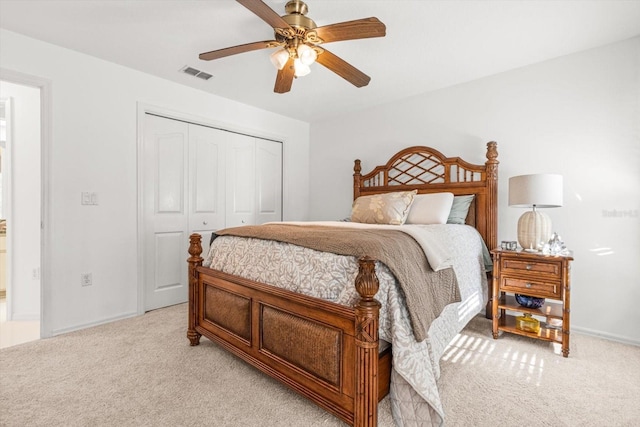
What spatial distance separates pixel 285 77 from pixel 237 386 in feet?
7.06

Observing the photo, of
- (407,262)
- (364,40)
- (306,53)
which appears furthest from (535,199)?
(306,53)

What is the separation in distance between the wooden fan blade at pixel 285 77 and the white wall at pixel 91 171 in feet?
4.88

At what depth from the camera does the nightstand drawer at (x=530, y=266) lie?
7.30 feet

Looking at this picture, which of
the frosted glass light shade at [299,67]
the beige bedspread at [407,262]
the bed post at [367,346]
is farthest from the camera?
the frosted glass light shade at [299,67]

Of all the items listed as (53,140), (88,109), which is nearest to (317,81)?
(88,109)

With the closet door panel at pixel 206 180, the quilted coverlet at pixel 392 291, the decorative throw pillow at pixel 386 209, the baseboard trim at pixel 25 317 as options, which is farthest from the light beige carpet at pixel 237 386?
the closet door panel at pixel 206 180

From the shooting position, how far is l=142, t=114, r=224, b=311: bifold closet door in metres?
3.17

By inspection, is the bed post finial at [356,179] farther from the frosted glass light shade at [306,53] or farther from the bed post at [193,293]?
the bed post at [193,293]

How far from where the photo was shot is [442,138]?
342cm

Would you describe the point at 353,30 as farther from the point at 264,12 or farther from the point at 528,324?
the point at 528,324

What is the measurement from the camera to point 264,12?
5.45 ft

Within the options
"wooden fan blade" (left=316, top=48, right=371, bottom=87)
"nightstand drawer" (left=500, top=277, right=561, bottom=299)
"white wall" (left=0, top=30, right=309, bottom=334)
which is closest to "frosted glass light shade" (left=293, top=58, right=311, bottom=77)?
"wooden fan blade" (left=316, top=48, right=371, bottom=87)

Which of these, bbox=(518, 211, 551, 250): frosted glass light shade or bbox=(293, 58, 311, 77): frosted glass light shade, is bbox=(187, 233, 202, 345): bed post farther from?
bbox=(518, 211, 551, 250): frosted glass light shade

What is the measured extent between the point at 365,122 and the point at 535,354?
3094 mm
